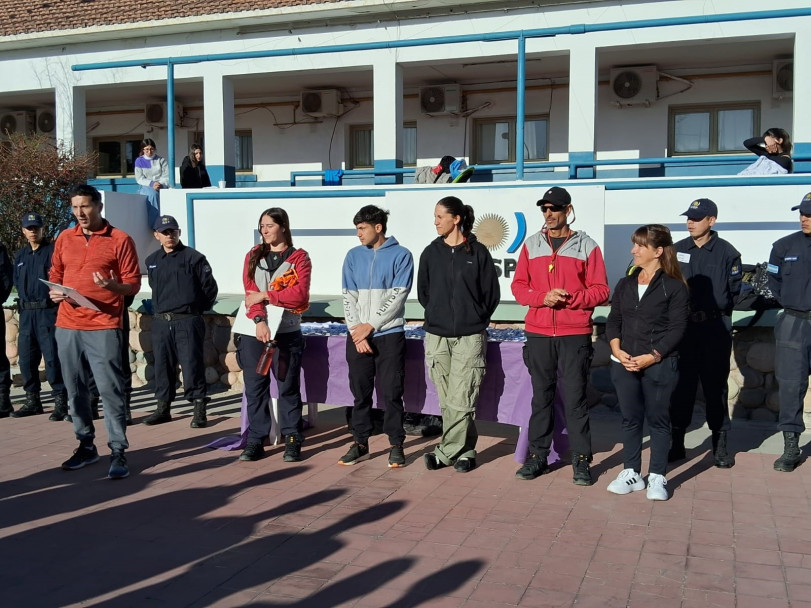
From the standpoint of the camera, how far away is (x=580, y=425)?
5648mm

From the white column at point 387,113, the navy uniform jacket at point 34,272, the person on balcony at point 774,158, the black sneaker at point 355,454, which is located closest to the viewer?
the black sneaker at point 355,454

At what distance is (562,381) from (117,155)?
14.8 meters

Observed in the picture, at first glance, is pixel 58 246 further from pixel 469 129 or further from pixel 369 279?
pixel 469 129

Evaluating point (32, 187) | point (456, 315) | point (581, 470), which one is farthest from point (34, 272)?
point (581, 470)

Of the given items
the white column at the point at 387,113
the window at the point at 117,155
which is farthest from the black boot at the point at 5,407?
the window at the point at 117,155

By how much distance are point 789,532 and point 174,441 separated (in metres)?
4.75

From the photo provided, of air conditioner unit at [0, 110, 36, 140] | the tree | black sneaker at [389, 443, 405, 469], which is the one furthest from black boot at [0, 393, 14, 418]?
air conditioner unit at [0, 110, 36, 140]

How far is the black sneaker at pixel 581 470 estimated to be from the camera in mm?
5629

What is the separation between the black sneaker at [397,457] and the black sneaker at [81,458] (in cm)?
224

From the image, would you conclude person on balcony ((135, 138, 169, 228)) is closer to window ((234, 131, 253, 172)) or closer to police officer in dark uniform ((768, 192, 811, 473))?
window ((234, 131, 253, 172))

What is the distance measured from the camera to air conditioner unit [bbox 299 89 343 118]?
1548 cm

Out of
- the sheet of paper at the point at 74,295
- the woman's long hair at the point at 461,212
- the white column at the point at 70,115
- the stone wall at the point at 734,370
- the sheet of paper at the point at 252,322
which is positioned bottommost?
the stone wall at the point at 734,370

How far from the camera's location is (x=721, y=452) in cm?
605

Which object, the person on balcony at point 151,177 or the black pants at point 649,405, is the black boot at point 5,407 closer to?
the person on balcony at point 151,177
